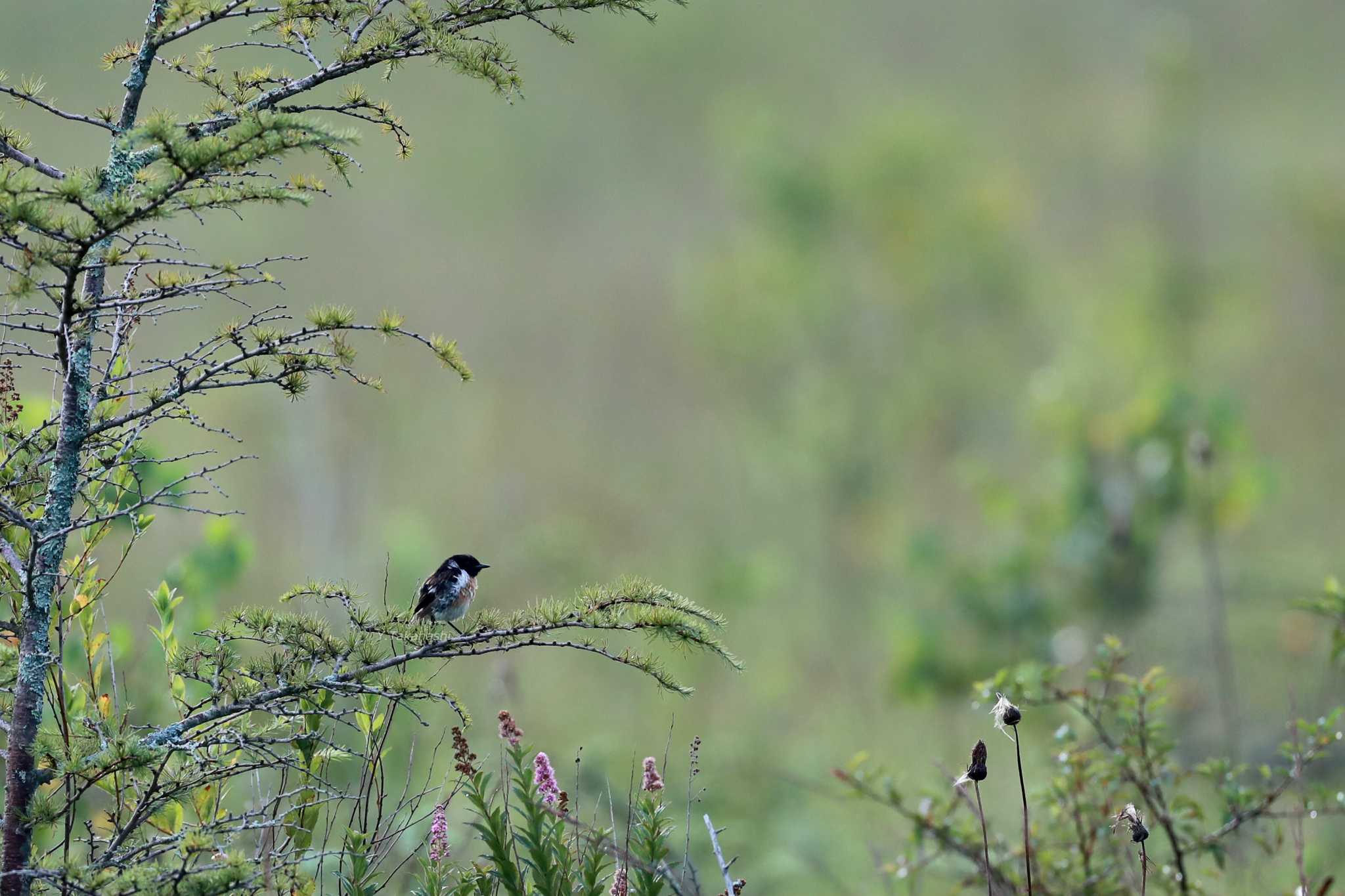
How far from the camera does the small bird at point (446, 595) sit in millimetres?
4020

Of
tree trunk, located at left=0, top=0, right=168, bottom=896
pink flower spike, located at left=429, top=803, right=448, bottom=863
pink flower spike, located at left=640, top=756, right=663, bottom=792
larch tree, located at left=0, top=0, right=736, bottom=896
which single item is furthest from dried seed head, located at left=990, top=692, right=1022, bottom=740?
tree trunk, located at left=0, top=0, right=168, bottom=896

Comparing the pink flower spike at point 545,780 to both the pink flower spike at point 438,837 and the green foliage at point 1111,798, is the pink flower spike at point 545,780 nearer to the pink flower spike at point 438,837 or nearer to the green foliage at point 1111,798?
the pink flower spike at point 438,837

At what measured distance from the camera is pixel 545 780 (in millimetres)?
3373

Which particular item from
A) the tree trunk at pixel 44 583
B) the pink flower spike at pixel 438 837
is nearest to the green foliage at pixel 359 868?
the pink flower spike at pixel 438 837

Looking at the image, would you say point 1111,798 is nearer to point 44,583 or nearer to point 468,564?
point 468,564

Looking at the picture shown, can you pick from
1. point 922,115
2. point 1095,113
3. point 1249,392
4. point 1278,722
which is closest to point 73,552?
point 1278,722

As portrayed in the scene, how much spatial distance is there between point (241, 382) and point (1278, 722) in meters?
11.5

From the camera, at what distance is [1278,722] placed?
467 inches

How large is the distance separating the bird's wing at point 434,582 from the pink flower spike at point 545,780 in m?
0.76

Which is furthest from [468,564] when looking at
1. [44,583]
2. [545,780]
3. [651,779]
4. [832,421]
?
→ [832,421]

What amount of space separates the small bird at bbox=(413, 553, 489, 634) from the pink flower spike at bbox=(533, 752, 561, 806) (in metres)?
0.72

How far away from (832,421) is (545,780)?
2312 centimetres

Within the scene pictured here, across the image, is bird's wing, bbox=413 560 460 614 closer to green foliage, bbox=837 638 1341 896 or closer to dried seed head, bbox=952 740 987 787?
green foliage, bbox=837 638 1341 896

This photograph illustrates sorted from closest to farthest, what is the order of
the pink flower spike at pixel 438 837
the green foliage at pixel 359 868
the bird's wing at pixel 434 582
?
the green foliage at pixel 359 868 < the pink flower spike at pixel 438 837 < the bird's wing at pixel 434 582
